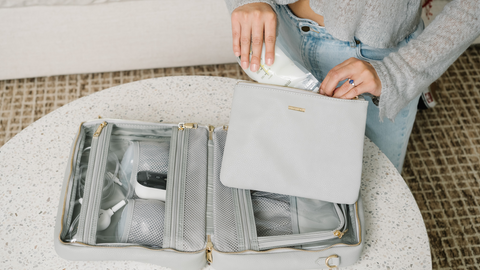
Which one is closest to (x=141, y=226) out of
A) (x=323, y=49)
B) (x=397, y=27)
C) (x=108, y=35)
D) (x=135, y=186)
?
(x=135, y=186)

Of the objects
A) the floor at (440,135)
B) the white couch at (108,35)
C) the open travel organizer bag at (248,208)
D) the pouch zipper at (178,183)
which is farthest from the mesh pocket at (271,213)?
the white couch at (108,35)

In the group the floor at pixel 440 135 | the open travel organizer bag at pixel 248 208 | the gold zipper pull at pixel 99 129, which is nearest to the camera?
the open travel organizer bag at pixel 248 208

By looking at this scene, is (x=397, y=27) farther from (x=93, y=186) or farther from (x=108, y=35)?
(x=108, y=35)

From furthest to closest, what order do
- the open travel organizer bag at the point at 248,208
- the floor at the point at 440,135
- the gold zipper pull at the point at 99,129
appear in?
the floor at the point at 440,135 < the gold zipper pull at the point at 99,129 < the open travel organizer bag at the point at 248,208

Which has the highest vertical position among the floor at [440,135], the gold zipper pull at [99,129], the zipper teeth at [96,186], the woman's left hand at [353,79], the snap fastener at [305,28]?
the snap fastener at [305,28]

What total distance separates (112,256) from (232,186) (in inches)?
10.4

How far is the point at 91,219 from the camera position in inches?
29.3

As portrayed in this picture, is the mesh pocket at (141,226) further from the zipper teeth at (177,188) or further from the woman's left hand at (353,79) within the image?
the woman's left hand at (353,79)

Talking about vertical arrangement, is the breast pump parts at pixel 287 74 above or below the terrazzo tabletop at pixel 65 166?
above

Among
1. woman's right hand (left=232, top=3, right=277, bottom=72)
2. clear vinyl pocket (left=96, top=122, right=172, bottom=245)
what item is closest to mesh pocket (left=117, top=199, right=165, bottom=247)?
clear vinyl pocket (left=96, top=122, right=172, bottom=245)

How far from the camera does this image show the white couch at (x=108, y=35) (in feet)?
4.86

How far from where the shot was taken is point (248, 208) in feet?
2.51

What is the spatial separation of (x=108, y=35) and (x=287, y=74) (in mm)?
1056

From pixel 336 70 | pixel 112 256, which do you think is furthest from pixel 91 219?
pixel 336 70
